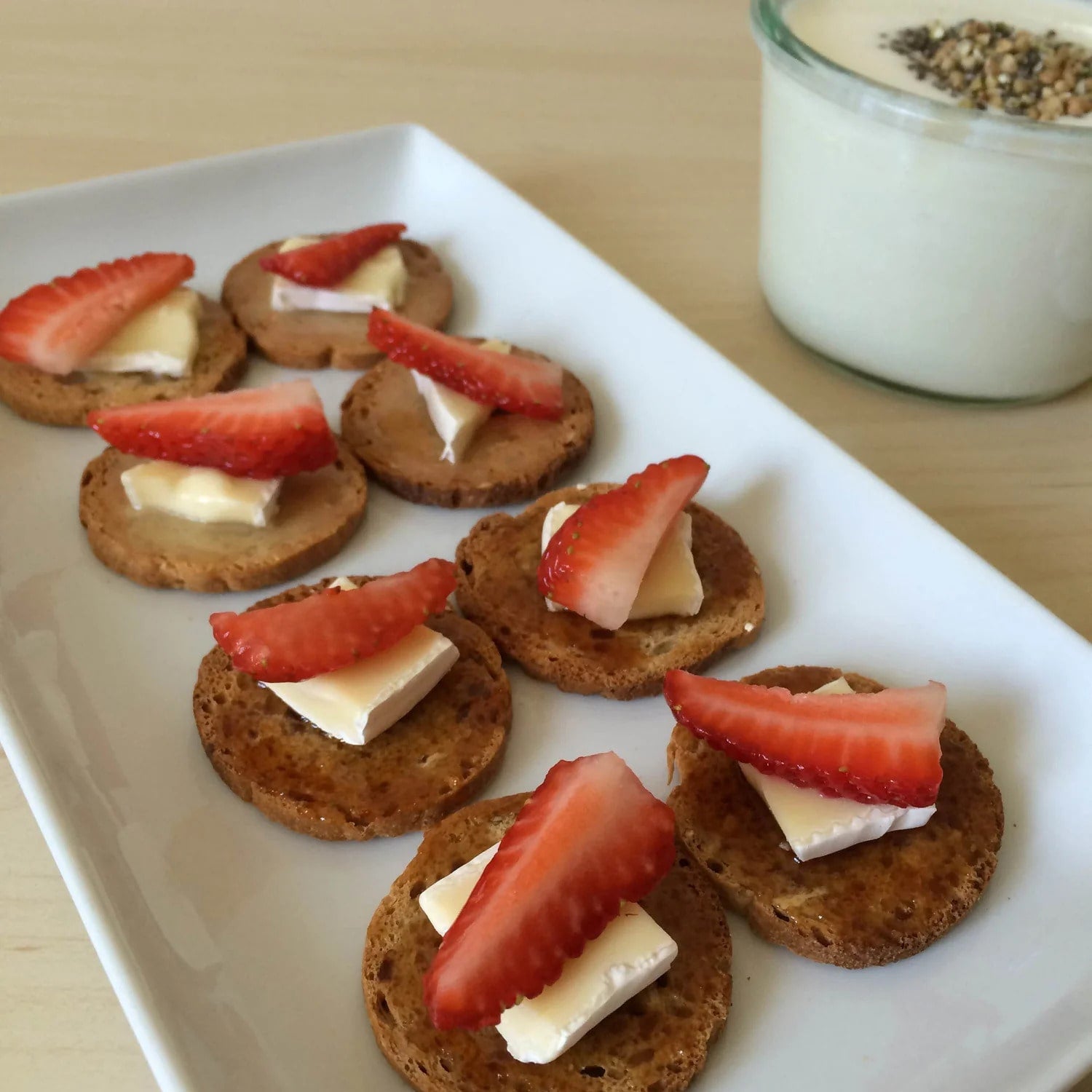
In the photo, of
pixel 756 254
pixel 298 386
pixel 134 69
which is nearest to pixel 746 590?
pixel 298 386

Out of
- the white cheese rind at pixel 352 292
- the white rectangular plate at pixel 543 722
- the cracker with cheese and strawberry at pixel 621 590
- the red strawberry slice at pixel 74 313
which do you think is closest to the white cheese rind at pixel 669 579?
the cracker with cheese and strawberry at pixel 621 590

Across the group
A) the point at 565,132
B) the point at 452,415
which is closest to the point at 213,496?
the point at 452,415

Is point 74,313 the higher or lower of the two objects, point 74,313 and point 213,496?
the higher

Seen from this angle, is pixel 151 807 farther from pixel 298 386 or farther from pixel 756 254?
pixel 756 254

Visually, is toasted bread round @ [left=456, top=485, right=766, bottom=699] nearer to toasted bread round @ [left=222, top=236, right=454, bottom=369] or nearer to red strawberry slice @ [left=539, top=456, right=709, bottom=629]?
red strawberry slice @ [left=539, top=456, right=709, bottom=629]

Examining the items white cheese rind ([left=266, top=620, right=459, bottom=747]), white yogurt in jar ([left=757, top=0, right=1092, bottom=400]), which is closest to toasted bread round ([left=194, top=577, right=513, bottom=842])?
white cheese rind ([left=266, top=620, right=459, bottom=747])

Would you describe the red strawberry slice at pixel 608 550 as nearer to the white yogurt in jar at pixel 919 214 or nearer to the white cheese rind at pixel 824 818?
the white cheese rind at pixel 824 818

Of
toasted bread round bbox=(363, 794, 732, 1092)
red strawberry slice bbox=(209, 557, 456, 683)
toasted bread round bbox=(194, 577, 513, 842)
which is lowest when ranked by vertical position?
toasted bread round bbox=(363, 794, 732, 1092)

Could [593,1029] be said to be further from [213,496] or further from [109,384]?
[109,384]
